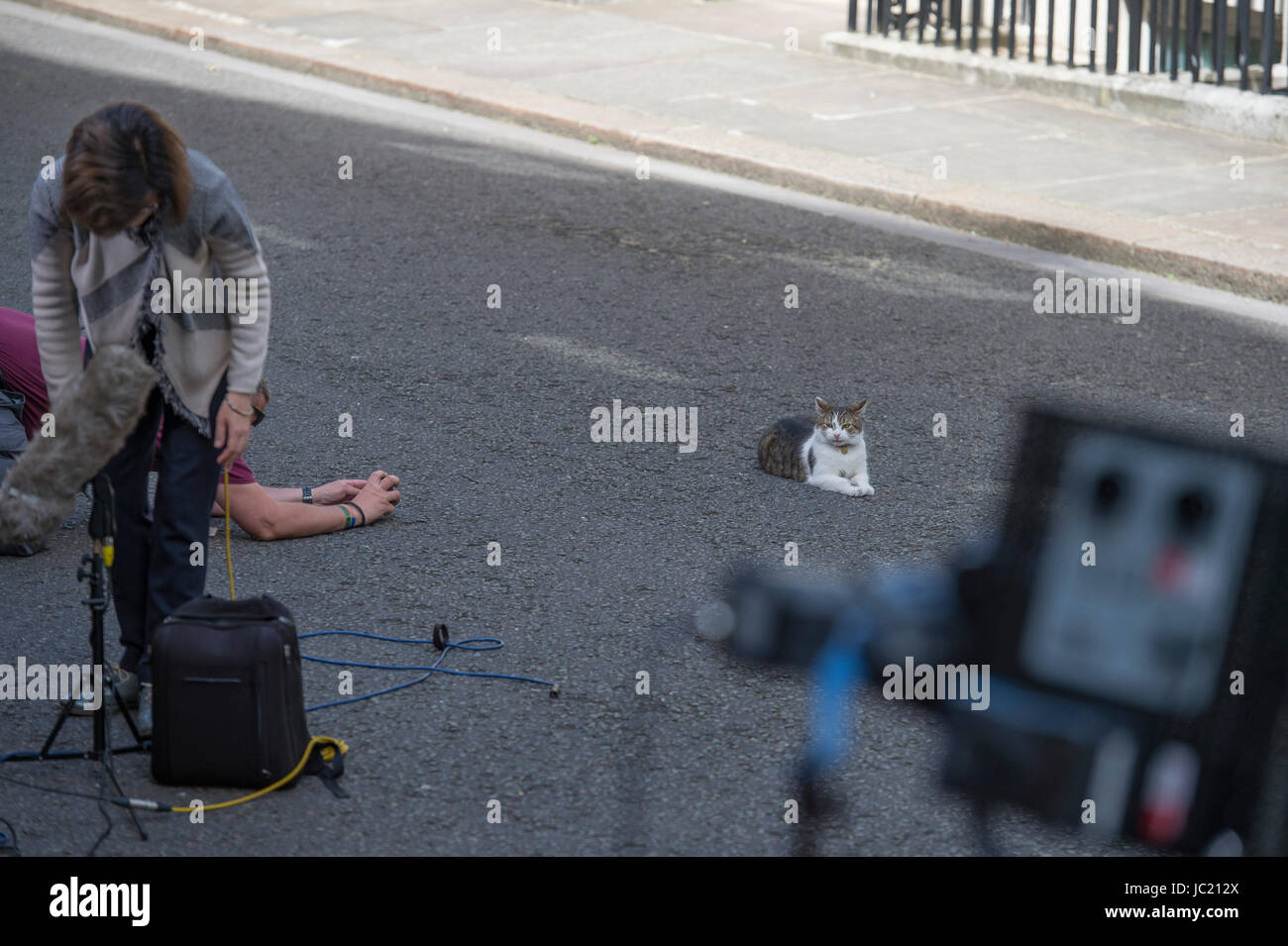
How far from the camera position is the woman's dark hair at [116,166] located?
3.90 meters

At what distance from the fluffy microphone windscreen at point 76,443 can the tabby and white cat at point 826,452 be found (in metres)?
3.11

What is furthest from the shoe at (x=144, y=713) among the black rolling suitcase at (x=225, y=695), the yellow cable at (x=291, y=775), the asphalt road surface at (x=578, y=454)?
the yellow cable at (x=291, y=775)

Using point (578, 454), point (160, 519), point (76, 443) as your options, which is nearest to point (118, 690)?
point (160, 519)

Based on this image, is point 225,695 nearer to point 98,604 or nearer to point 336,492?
point 98,604

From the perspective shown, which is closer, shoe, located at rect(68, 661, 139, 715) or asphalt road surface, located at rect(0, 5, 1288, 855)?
asphalt road surface, located at rect(0, 5, 1288, 855)

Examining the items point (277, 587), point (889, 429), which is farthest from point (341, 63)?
point (277, 587)

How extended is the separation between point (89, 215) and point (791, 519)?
3.03m

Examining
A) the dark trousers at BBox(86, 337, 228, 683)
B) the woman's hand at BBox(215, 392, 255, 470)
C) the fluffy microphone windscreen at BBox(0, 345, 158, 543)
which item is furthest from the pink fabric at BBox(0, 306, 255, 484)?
the fluffy microphone windscreen at BBox(0, 345, 158, 543)

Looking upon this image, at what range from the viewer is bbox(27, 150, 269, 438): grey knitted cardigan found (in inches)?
166

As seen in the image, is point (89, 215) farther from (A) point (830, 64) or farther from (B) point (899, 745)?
(A) point (830, 64)

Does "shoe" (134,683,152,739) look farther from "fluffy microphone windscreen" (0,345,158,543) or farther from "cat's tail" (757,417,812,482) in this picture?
"cat's tail" (757,417,812,482)

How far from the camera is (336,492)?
20.1 ft

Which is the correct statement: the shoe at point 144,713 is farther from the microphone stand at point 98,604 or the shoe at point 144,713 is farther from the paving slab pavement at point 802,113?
the paving slab pavement at point 802,113

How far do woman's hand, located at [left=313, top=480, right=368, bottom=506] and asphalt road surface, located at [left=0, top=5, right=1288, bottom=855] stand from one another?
0.56 feet
